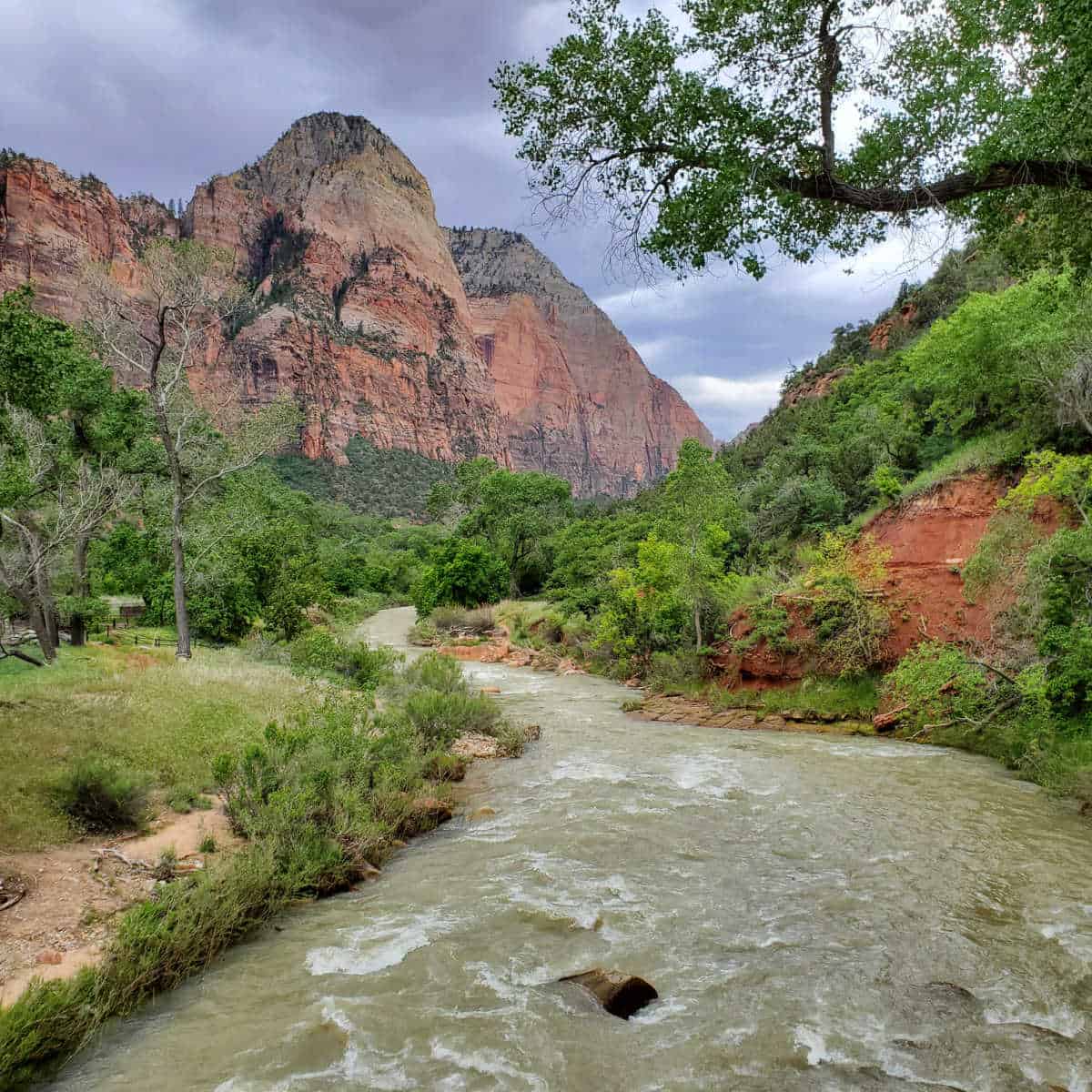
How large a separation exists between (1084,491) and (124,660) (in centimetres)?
2146

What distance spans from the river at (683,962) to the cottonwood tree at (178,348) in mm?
13881

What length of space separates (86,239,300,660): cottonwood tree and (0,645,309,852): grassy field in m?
4.38

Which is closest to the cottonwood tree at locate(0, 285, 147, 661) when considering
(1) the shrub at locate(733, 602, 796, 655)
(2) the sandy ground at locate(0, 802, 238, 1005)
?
(2) the sandy ground at locate(0, 802, 238, 1005)

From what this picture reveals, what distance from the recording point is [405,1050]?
4.14 meters

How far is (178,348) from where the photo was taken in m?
17.9

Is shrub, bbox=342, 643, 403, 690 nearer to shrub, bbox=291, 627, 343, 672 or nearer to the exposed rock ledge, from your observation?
shrub, bbox=291, 627, 343, 672

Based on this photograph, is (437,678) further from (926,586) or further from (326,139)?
(326,139)

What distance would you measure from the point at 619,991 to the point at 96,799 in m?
5.74

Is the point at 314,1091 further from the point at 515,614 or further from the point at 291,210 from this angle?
the point at 291,210

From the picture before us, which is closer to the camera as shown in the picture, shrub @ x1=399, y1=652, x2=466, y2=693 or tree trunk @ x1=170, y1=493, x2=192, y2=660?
shrub @ x1=399, y1=652, x2=466, y2=693

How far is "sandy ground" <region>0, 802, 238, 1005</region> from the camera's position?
450cm

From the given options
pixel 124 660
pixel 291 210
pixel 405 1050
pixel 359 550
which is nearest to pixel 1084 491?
pixel 405 1050

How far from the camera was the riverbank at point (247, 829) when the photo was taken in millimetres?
4219

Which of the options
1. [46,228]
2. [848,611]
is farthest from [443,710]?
[46,228]
